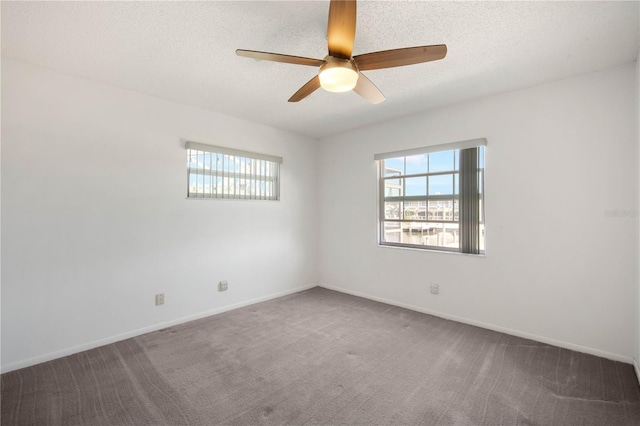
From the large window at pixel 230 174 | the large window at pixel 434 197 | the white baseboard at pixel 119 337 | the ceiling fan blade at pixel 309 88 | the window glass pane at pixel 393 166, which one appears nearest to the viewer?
the ceiling fan blade at pixel 309 88

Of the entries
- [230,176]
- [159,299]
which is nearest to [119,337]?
[159,299]

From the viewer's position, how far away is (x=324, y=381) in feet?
7.39

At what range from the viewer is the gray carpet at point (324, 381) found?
1879 millimetres

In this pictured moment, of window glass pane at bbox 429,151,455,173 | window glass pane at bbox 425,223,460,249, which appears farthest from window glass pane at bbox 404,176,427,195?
window glass pane at bbox 425,223,460,249

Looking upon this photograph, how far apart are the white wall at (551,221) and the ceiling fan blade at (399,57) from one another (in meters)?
1.88

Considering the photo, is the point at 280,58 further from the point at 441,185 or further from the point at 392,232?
the point at 392,232

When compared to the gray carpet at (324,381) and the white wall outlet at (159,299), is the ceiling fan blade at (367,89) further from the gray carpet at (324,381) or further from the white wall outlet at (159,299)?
the white wall outlet at (159,299)

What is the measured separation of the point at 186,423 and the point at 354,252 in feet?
10.3

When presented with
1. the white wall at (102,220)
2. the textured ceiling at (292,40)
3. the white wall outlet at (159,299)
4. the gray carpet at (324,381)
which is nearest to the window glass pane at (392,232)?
the gray carpet at (324,381)

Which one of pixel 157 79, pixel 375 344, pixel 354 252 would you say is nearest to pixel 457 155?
pixel 354 252

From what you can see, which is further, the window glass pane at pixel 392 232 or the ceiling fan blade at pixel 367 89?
the window glass pane at pixel 392 232

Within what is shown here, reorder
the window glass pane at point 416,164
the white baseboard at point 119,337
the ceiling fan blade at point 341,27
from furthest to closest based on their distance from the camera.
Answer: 1. the window glass pane at point 416,164
2. the white baseboard at point 119,337
3. the ceiling fan blade at point 341,27

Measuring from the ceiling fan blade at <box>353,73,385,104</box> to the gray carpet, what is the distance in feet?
7.28

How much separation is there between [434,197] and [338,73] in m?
2.53
